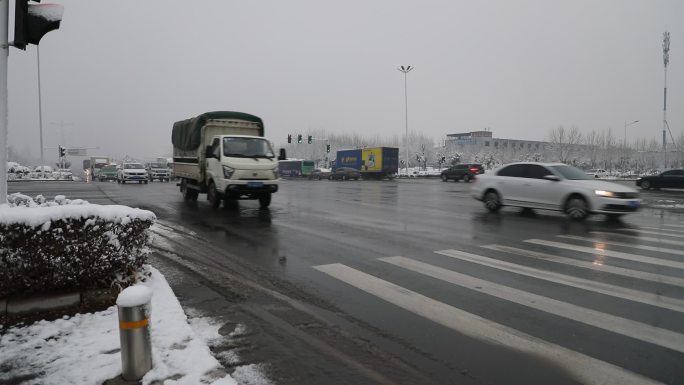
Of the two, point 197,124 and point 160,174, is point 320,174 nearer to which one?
point 160,174

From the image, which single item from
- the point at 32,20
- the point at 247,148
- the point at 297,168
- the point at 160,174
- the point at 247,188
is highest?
the point at 32,20

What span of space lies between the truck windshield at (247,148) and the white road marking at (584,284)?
8.17m

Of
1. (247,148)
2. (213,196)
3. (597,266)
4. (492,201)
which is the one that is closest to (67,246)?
(597,266)

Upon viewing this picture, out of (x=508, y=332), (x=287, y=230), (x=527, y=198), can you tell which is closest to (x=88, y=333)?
(x=508, y=332)

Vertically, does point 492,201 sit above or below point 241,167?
below

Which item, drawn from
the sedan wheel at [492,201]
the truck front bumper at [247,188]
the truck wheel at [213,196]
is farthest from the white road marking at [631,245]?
the truck wheel at [213,196]

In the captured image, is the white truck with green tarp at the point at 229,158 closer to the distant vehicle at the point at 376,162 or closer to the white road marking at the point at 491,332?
the white road marking at the point at 491,332

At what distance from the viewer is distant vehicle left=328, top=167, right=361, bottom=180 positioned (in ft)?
158

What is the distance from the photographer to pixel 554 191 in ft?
39.8

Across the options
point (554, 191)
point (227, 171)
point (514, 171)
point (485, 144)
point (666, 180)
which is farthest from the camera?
point (485, 144)

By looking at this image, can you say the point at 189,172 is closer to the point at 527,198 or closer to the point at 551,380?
the point at 527,198

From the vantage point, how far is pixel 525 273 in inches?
235

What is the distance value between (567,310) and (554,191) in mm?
8496

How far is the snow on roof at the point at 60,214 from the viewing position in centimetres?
398
